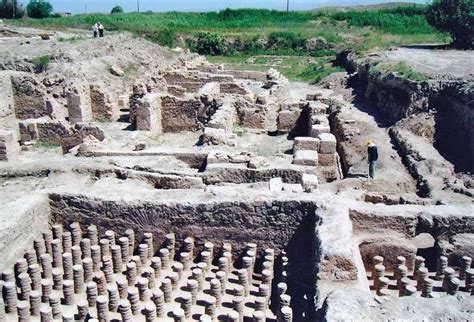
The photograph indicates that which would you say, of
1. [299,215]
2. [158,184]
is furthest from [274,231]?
[158,184]

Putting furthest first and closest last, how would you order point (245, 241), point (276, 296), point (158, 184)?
point (158, 184)
point (245, 241)
point (276, 296)

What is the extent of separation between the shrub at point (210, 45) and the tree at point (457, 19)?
17.3m

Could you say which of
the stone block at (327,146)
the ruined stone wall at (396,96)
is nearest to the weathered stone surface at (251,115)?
the ruined stone wall at (396,96)

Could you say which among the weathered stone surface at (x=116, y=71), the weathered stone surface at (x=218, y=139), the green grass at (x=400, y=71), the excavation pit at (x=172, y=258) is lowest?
the excavation pit at (x=172, y=258)

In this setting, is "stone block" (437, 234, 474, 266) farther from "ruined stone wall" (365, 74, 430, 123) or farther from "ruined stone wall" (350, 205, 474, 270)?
"ruined stone wall" (365, 74, 430, 123)

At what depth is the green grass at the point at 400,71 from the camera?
61.2 feet

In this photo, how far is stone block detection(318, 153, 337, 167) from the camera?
45.8ft

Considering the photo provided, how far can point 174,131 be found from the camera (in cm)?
1864

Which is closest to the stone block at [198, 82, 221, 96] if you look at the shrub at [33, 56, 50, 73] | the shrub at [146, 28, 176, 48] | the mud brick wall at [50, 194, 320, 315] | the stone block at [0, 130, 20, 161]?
the shrub at [33, 56, 50, 73]

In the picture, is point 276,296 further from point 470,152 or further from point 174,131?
point 174,131

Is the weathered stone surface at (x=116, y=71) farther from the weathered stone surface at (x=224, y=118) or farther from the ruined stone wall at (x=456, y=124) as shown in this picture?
the ruined stone wall at (x=456, y=124)

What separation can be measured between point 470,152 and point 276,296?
923 cm

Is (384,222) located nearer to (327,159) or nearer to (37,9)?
(327,159)

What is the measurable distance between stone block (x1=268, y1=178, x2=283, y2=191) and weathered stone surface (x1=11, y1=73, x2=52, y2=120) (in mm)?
12057
